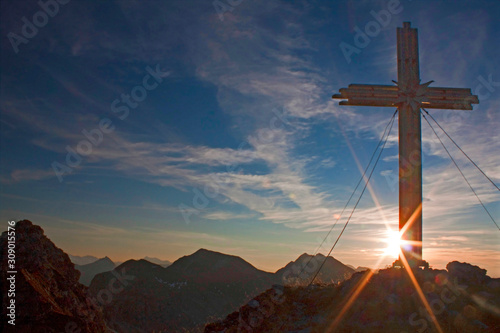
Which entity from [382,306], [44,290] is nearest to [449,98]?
[382,306]

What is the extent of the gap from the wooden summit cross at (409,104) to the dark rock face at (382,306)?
62.7 inches

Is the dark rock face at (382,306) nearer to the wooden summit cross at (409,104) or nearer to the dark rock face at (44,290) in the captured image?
the wooden summit cross at (409,104)

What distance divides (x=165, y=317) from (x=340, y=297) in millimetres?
32507

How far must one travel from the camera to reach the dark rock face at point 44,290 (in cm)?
933

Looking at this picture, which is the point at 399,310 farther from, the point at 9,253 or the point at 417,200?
the point at 9,253

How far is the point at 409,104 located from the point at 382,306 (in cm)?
682

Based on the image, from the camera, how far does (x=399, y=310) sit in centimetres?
927

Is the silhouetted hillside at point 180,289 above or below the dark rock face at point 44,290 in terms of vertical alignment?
below

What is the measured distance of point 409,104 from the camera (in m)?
12.8

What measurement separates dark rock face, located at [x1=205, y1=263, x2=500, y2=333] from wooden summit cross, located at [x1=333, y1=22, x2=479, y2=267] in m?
1.59

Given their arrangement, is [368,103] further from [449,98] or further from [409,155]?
[449,98]

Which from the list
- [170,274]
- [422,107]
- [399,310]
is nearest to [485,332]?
[399,310]

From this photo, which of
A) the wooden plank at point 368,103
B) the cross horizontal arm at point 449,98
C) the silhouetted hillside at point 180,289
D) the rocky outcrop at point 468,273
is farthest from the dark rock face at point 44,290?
the silhouetted hillside at point 180,289

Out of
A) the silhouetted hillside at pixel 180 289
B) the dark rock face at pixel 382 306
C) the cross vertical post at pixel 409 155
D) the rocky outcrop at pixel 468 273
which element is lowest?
the silhouetted hillside at pixel 180 289
